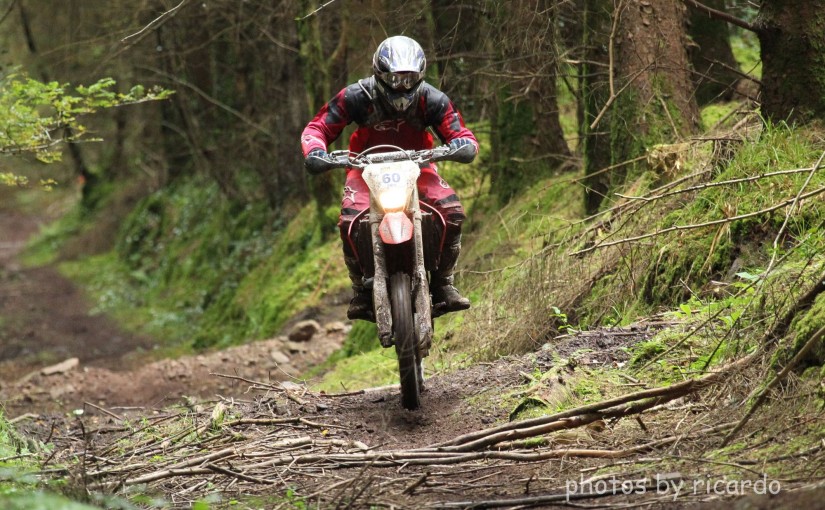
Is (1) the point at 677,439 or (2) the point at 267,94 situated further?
(2) the point at 267,94

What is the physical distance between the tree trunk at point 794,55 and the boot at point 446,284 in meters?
2.73

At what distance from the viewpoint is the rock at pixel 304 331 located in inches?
528

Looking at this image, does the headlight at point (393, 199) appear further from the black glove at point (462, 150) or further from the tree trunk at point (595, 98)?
the tree trunk at point (595, 98)

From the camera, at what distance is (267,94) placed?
2050 centimetres

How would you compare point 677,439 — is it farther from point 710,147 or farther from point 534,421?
point 710,147

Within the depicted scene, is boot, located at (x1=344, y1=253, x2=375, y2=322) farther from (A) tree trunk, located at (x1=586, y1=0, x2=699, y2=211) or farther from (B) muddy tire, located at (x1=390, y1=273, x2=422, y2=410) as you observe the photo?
(A) tree trunk, located at (x1=586, y1=0, x2=699, y2=211)

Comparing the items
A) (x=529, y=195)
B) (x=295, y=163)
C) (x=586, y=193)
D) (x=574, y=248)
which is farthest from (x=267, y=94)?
(x=574, y=248)

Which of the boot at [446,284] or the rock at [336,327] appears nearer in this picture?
the boot at [446,284]

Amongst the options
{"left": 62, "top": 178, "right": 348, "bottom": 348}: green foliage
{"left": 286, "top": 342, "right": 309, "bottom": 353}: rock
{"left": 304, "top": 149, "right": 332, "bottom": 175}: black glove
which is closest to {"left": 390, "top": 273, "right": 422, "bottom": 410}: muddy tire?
{"left": 304, "top": 149, "right": 332, "bottom": 175}: black glove

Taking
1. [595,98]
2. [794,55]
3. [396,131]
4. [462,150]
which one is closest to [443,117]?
[396,131]

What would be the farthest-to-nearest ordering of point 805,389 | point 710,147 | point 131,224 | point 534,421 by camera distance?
point 131,224 < point 710,147 < point 534,421 < point 805,389

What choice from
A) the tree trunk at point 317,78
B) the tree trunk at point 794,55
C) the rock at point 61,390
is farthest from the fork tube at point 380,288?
the tree trunk at point 317,78

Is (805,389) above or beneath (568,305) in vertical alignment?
above

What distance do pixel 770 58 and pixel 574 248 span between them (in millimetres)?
2166
